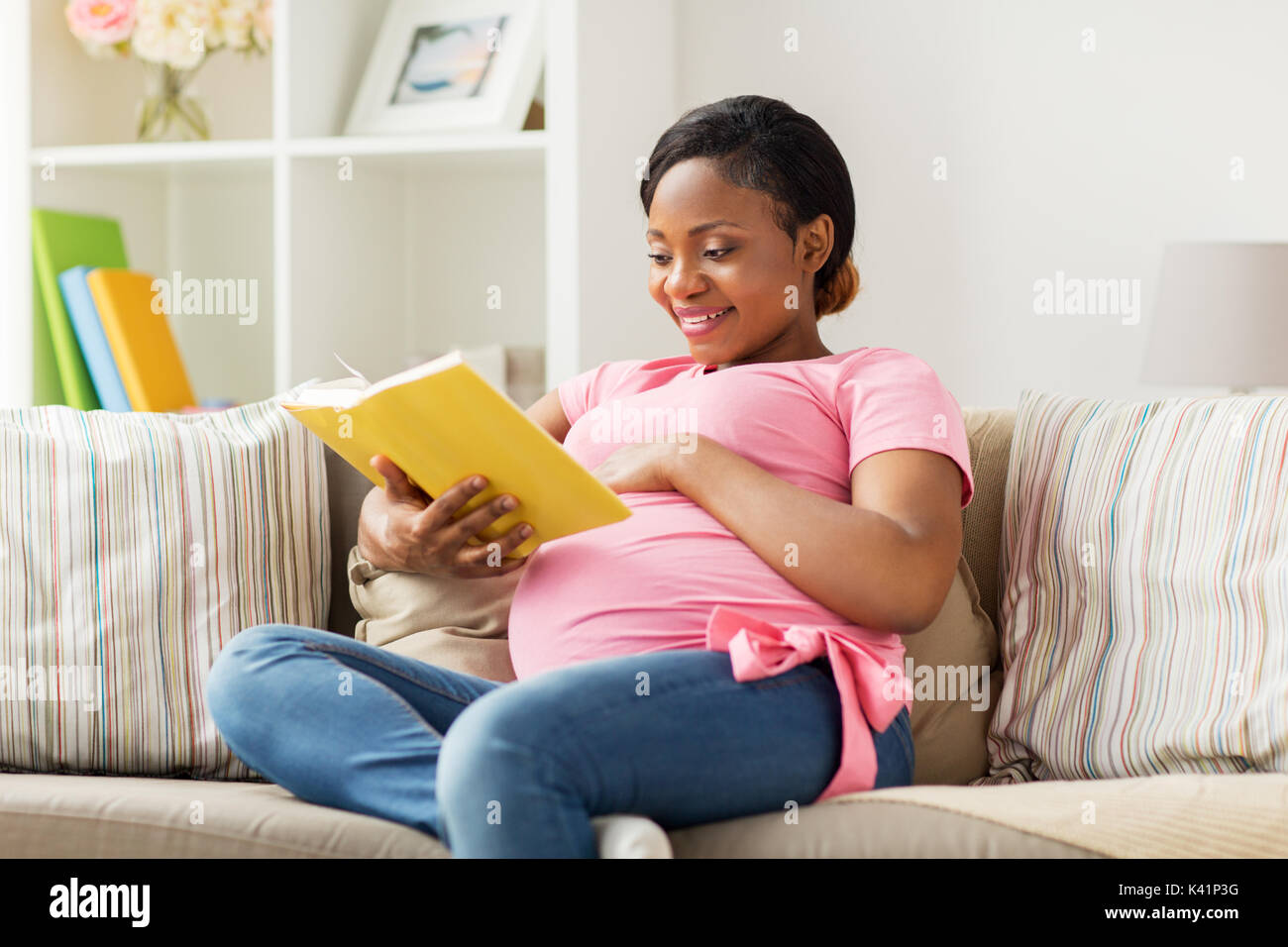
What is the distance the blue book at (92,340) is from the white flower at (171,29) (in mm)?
421

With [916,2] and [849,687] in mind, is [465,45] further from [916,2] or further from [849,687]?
[849,687]

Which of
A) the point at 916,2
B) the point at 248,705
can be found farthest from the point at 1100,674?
the point at 916,2

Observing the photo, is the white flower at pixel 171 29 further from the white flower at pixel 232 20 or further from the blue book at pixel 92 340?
the blue book at pixel 92 340

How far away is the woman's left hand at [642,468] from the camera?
1267 mm

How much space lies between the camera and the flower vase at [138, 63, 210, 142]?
8.31 ft

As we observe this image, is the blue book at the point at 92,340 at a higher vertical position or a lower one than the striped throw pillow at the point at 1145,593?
higher

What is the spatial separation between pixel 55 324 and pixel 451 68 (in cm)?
83

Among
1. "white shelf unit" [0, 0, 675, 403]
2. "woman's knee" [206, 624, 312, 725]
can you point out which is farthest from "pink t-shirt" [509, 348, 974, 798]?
"white shelf unit" [0, 0, 675, 403]

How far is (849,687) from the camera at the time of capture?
3.61 feet

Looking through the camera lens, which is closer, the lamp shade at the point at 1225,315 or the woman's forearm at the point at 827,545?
the woman's forearm at the point at 827,545
